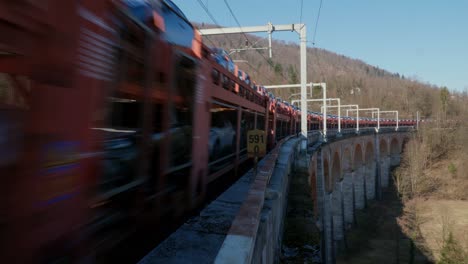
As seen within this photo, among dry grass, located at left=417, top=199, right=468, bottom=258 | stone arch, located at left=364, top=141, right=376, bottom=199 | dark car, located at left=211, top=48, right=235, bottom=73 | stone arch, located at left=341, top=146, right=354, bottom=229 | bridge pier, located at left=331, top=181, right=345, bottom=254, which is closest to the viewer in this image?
dark car, located at left=211, top=48, right=235, bottom=73

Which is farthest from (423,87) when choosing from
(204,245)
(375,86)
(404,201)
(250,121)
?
(204,245)

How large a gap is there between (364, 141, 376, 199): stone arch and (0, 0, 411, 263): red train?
144 ft

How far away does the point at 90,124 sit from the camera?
2260mm

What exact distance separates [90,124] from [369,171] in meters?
49.2

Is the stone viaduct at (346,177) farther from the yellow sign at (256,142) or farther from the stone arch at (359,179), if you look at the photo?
the yellow sign at (256,142)

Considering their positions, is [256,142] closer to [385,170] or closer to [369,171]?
[369,171]

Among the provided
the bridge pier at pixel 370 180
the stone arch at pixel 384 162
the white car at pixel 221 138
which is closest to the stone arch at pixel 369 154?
the bridge pier at pixel 370 180

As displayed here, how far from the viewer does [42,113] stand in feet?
6.02

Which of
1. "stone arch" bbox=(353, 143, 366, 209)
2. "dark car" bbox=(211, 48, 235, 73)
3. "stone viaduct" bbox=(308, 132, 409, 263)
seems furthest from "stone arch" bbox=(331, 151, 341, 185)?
"dark car" bbox=(211, 48, 235, 73)

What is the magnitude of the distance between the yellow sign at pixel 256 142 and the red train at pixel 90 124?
8.71 feet

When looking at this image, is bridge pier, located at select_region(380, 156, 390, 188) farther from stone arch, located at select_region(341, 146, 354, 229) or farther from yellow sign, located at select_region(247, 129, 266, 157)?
yellow sign, located at select_region(247, 129, 266, 157)

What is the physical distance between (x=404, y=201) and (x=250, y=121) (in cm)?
3763

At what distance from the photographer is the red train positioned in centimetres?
173

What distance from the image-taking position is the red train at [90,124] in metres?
1.73
